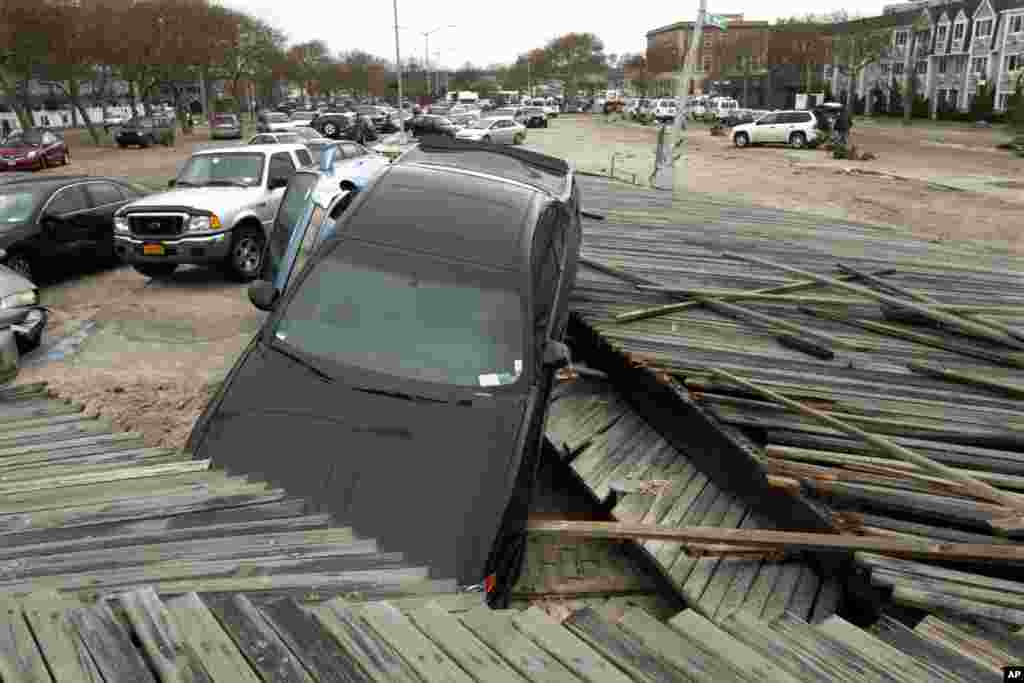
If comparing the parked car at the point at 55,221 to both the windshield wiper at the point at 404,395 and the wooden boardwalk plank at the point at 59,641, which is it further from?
the wooden boardwalk plank at the point at 59,641

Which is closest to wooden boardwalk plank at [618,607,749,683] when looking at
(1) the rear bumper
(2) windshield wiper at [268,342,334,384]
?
(2) windshield wiper at [268,342,334,384]

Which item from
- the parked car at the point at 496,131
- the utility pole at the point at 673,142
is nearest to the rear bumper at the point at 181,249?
the utility pole at the point at 673,142

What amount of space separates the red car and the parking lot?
2.70 ft

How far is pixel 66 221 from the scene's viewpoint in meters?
11.0

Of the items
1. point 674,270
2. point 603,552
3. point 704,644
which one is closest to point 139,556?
point 704,644

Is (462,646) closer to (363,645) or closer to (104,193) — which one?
(363,645)

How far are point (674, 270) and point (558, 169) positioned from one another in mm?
1800

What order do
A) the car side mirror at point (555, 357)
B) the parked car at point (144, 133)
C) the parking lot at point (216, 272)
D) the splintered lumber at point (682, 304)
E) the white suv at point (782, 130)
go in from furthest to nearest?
the parked car at point (144, 133) → the white suv at point (782, 130) → the parking lot at point (216, 272) → the splintered lumber at point (682, 304) → the car side mirror at point (555, 357)

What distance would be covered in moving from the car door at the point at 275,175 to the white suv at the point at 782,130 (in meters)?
29.3

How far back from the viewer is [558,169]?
854 cm

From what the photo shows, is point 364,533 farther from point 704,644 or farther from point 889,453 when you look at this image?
A: point 889,453

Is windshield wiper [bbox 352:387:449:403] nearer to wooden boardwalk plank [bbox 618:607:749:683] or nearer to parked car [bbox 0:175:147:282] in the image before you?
wooden boardwalk plank [bbox 618:607:749:683]

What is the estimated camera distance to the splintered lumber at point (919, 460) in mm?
4012

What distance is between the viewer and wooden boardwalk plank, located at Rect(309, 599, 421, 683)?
234cm
